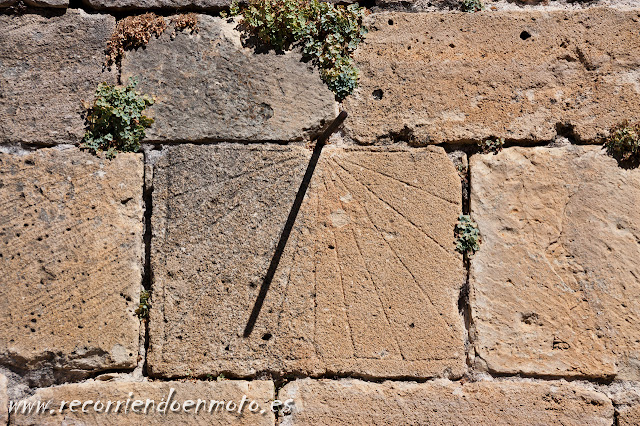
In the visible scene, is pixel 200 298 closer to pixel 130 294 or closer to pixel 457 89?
pixel 130 294

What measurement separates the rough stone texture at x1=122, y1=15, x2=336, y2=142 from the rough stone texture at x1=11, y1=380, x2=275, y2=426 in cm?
86

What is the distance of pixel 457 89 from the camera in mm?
2268

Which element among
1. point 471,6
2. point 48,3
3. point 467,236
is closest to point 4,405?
point 48,3

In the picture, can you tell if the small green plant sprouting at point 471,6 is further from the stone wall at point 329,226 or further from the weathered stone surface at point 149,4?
the weathered stone surface at point 149,4

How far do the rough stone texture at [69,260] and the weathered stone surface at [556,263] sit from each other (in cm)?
120

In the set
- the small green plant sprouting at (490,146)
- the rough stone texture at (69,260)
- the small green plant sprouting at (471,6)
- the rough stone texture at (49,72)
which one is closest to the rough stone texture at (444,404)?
the rough stone texture at (69,260)

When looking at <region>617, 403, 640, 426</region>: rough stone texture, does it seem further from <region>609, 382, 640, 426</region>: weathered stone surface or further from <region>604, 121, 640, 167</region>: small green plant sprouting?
<region>604, 121, 640, 167</region>: small green plant sprouting

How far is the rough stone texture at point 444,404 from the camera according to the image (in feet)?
6.81

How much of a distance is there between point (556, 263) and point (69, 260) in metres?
1.67

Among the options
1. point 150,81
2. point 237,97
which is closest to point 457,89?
point 237,97

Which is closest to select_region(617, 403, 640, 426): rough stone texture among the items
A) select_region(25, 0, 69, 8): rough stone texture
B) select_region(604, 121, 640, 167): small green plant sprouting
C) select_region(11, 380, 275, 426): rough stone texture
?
select_region(604, 121, 640, 167): small green plant sprouting

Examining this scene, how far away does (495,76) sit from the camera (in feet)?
7.46

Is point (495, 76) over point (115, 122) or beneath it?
over

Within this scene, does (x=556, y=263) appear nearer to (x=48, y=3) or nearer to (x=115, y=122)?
(x=115, y=122)
